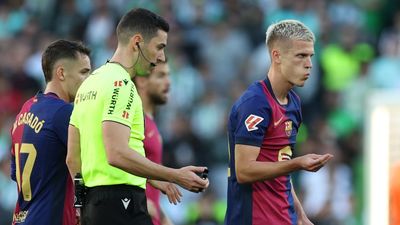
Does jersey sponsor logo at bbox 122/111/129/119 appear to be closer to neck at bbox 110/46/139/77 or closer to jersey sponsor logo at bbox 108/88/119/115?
jersey sponsor logo at bbox 108/88/119/115

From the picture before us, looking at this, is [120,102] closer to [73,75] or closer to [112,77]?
[112,77]

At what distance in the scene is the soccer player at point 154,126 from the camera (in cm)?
986

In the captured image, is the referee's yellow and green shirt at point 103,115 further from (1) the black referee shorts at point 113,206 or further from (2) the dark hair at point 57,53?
(2) the dark hair at point 57,53

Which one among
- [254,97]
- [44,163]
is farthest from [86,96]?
[254,97]

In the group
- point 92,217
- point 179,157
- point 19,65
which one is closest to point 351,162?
point 179,157

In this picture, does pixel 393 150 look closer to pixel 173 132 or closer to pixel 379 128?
pixel 379 128

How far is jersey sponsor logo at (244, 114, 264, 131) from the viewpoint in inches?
316

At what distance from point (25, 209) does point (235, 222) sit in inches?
61.3

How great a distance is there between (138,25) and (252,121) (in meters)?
1.06

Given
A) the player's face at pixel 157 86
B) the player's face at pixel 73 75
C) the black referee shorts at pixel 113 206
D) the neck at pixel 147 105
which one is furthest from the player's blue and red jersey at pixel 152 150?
the black referee shorts at pixel 113 206

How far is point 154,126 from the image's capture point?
1017cm

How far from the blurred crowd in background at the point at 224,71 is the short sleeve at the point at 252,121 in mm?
6370

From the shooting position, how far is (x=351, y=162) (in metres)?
15.3

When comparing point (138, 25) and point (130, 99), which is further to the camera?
point (138, 25)
